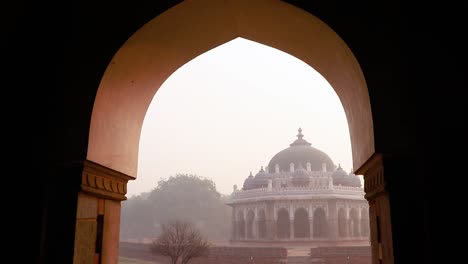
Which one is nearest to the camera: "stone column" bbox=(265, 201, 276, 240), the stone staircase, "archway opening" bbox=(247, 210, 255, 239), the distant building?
the stone staircase

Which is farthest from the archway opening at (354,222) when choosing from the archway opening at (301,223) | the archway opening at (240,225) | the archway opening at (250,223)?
the archway opening at (240,225)

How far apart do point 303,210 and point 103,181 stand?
33.7m

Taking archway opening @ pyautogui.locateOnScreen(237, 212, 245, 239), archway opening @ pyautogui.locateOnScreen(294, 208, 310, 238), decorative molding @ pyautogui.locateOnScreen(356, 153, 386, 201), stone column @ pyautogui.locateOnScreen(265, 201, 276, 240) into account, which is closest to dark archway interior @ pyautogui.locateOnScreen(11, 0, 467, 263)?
decorative molding @ pyautogui.locateOnScreen(356, 153, 386, 201)

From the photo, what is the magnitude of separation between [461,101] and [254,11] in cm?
176

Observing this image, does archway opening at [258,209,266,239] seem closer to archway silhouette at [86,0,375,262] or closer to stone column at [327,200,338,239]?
stone column at [327,200,338,239]

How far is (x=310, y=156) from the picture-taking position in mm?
41812

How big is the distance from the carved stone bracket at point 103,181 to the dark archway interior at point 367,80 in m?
0.09

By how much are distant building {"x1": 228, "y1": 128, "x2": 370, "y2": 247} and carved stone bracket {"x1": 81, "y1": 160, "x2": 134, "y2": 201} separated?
101 feet

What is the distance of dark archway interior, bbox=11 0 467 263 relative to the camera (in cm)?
244

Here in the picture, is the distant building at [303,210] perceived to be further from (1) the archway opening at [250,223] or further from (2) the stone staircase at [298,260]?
(2) the stone staircase at [298,260]

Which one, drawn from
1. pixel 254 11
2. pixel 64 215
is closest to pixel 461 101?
pixel 254 11

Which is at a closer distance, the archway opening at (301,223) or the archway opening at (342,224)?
the archway opening at (342,224)

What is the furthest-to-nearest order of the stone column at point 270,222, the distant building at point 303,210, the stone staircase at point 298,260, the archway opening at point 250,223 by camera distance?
the archway opening at point 250,223 → the stone column at point 270,222 → the distant building at point 303,210 → the stone staircase at point 298,260

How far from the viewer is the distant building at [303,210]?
3356 cm
